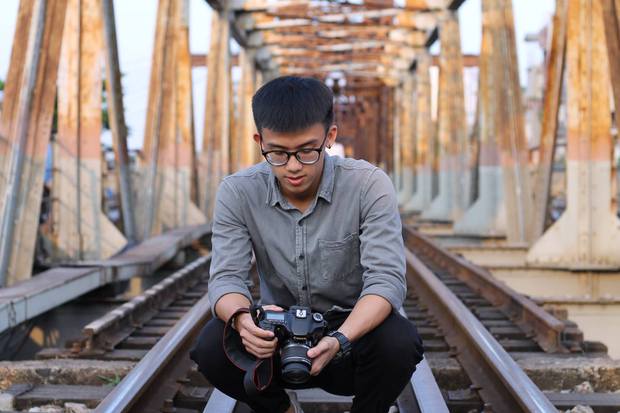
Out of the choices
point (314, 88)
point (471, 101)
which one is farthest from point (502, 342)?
point (471, 101)

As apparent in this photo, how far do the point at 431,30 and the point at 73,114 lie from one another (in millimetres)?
13370

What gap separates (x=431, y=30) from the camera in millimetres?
20078

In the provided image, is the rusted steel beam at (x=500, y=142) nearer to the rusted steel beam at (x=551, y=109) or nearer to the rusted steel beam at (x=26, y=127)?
the rusted steel beam at (x=551, y=109)

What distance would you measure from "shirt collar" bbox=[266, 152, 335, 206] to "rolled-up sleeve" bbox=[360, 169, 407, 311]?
0.10 meters

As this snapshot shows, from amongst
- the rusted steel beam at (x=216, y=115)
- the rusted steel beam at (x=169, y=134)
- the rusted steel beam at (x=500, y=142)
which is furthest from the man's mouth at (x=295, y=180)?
the rusted steel beam at (x=216, y=115)

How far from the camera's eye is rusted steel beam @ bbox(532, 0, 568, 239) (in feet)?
28.2

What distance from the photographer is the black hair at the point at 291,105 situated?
2477mm

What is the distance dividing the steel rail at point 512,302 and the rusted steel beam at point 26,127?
329cm

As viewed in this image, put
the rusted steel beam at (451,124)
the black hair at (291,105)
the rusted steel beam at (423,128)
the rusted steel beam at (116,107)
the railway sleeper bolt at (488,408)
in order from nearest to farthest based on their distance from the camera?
the black hair at (291,105) → the railway sleeper bolt at (488,408) → the rusted steel beam at (116,107) → the rusted steel beam at (451,124) → the rusted steel beam at (423,128)

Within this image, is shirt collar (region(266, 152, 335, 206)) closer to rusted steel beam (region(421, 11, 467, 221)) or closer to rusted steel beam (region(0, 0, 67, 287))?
rusted steel beam (region(0, 0, 67, 287))

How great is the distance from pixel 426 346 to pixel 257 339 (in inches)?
106

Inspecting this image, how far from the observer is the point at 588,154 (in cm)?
799

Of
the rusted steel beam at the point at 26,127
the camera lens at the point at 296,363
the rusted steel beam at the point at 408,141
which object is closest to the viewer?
the camera lens at the point at 296,363

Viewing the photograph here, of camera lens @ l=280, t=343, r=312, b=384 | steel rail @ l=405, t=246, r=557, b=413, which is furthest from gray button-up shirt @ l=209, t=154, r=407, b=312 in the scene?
steel rail @ l=405, t=246, r=557, b=413
